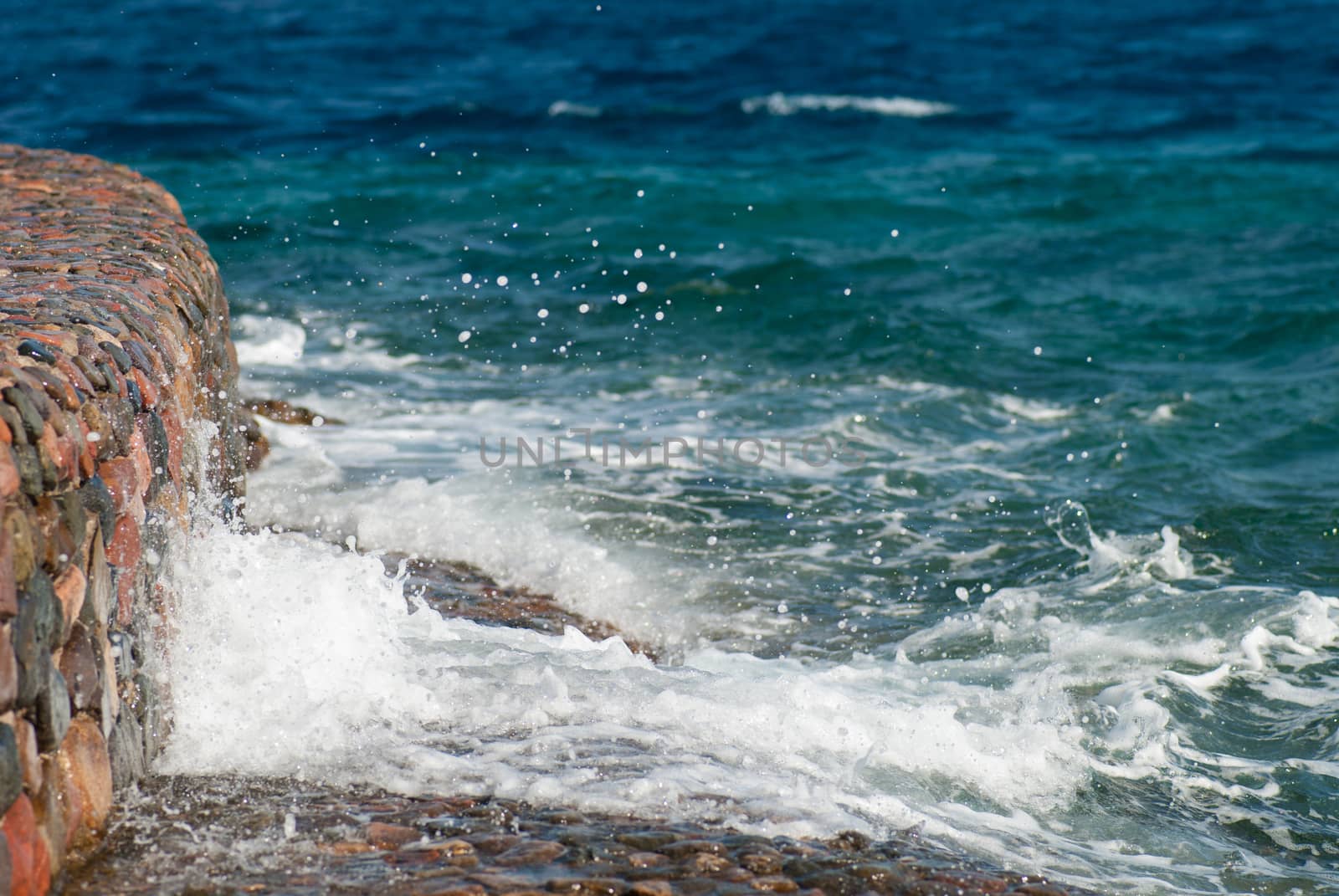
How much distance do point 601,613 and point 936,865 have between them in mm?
2582

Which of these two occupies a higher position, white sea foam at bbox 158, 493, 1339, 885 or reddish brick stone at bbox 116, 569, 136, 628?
reddish brick stone at bbox 116, 569, 136, 628

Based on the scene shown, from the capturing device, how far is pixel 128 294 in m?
4.28

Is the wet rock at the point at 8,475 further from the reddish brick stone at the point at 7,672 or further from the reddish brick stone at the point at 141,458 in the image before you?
the reddish brick stone at the point at 141,458

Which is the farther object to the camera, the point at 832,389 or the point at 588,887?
the point at 832,389

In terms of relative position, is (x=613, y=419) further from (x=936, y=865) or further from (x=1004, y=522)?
(x=936, y=865)

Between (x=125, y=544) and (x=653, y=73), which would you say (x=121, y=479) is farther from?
(x=653, y=73)

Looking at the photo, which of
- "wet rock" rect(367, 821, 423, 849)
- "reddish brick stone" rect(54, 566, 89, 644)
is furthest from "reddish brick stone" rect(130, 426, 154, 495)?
"wet rock" rect(367, 821, 423, 849)

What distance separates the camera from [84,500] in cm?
308

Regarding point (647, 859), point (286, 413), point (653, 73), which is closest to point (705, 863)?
point (647, 859)

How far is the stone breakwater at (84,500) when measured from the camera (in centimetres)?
265

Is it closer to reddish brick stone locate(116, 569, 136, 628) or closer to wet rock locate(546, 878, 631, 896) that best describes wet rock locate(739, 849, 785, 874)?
wet rock locate(546, 878, 631, 896)

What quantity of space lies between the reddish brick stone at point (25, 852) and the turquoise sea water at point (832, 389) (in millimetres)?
919

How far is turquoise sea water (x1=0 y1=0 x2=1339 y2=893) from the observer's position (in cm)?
428

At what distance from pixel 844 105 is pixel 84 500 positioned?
1711cm
